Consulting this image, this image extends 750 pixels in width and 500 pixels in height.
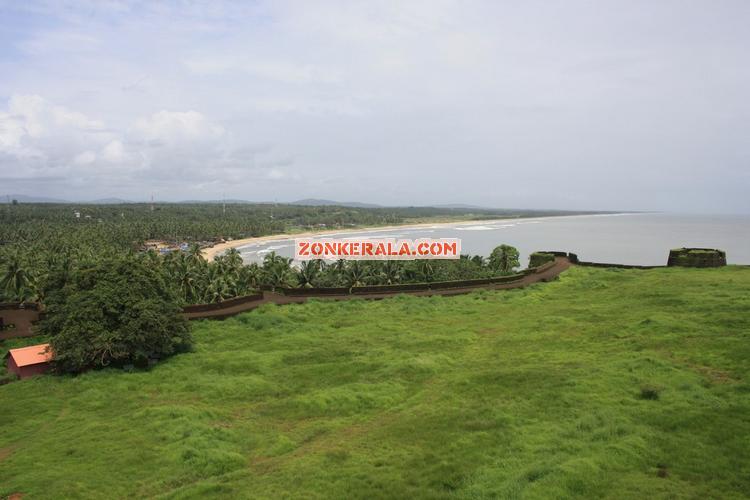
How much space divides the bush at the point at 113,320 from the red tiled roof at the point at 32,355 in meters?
0.60

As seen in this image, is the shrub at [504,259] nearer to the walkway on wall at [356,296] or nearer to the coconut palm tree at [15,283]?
the walkway on wall at [356,296]

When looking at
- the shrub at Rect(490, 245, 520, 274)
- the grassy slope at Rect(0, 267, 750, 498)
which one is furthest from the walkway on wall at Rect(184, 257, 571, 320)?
the shrub at Rect(490, 245, 520, 274)

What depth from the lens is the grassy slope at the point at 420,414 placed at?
864cm

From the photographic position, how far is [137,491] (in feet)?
30.6

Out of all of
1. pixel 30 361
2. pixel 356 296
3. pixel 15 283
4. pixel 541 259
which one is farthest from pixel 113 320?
pixel 541 259

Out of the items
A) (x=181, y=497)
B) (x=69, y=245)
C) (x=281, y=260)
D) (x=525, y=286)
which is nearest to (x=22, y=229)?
(x=69, y=245)

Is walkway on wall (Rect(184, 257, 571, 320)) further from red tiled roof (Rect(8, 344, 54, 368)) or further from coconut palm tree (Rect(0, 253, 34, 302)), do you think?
coconut palm tree (Rect(0, 253, 34, 302))

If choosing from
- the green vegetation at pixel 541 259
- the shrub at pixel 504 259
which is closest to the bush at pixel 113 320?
the green vegetation at pixel 541 259

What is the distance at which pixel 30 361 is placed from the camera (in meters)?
17.7

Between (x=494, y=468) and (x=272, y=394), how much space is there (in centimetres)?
795

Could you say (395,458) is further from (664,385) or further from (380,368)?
(664,385)

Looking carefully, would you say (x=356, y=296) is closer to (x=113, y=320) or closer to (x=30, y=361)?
(x=113, y=320)

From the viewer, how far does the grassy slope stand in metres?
8.64

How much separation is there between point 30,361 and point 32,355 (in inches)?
18.3
